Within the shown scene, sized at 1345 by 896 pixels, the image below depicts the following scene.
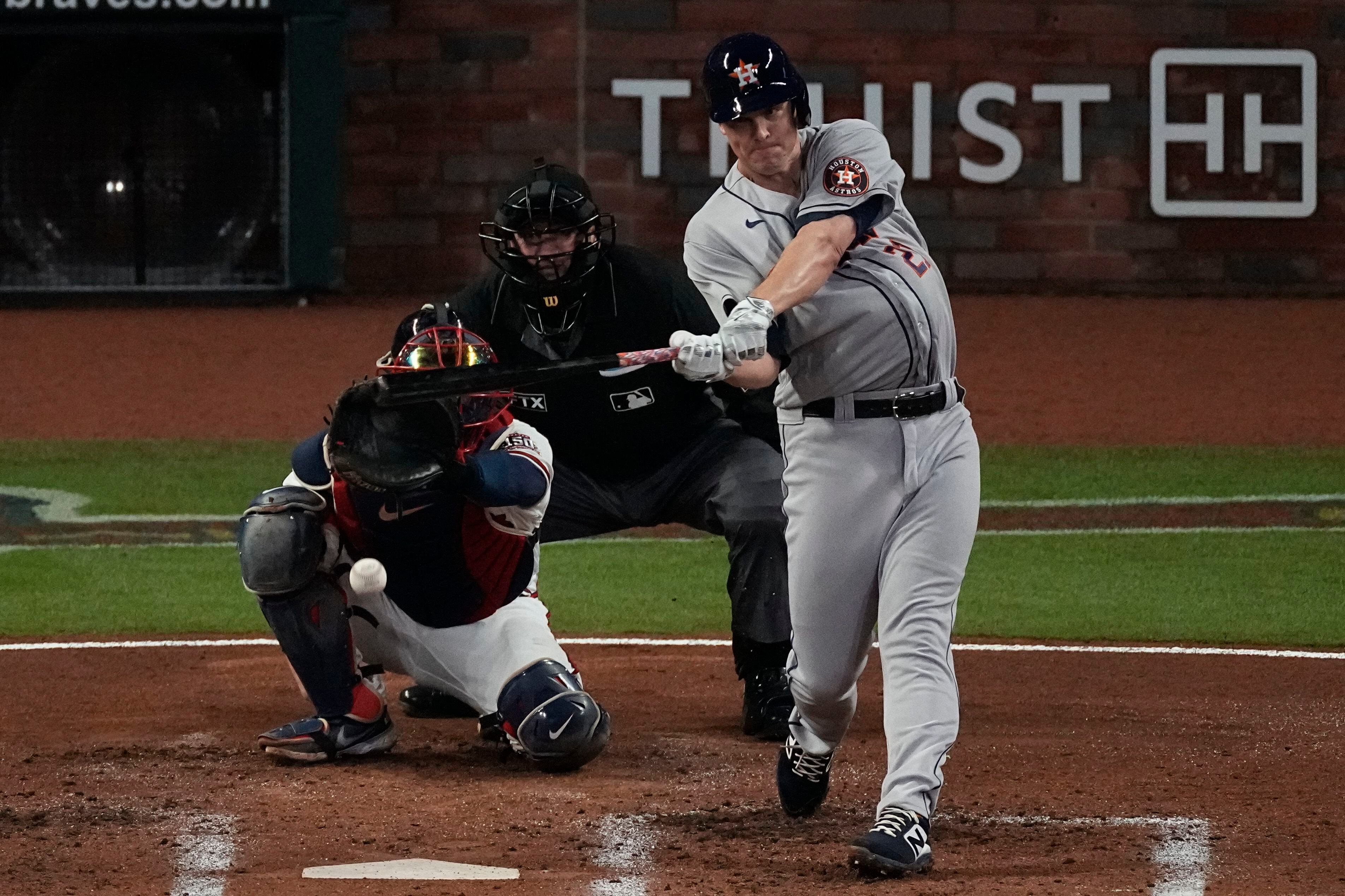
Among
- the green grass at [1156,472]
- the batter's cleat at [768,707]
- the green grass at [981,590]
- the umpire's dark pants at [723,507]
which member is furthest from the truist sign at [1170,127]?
the batter's cleat at [768,707]

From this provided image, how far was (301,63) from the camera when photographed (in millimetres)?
15375

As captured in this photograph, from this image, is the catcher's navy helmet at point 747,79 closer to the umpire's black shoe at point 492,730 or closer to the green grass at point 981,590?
the umpire's black shoe at point 492,730

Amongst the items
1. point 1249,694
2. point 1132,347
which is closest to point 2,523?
point 1249,694

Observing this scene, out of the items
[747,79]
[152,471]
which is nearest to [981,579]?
[747,79]

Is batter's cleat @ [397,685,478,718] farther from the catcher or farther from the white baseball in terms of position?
the white baseball

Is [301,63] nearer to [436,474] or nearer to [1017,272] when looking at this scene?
[1017,272]

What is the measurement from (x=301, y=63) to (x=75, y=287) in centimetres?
254

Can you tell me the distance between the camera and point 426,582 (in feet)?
17.7

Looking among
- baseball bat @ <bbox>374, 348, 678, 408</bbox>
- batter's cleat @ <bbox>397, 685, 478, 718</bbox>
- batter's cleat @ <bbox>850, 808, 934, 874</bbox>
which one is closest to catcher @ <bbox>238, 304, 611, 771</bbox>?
baseball bat @ <bbox>374, 348, 678, 408</bbox>

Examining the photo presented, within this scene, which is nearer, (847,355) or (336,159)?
(847,355)

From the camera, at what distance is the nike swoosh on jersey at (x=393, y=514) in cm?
524

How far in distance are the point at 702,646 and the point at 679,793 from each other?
2052 millimetres

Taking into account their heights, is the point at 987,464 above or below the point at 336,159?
below

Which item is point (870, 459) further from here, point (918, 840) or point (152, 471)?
point (152, 471)
